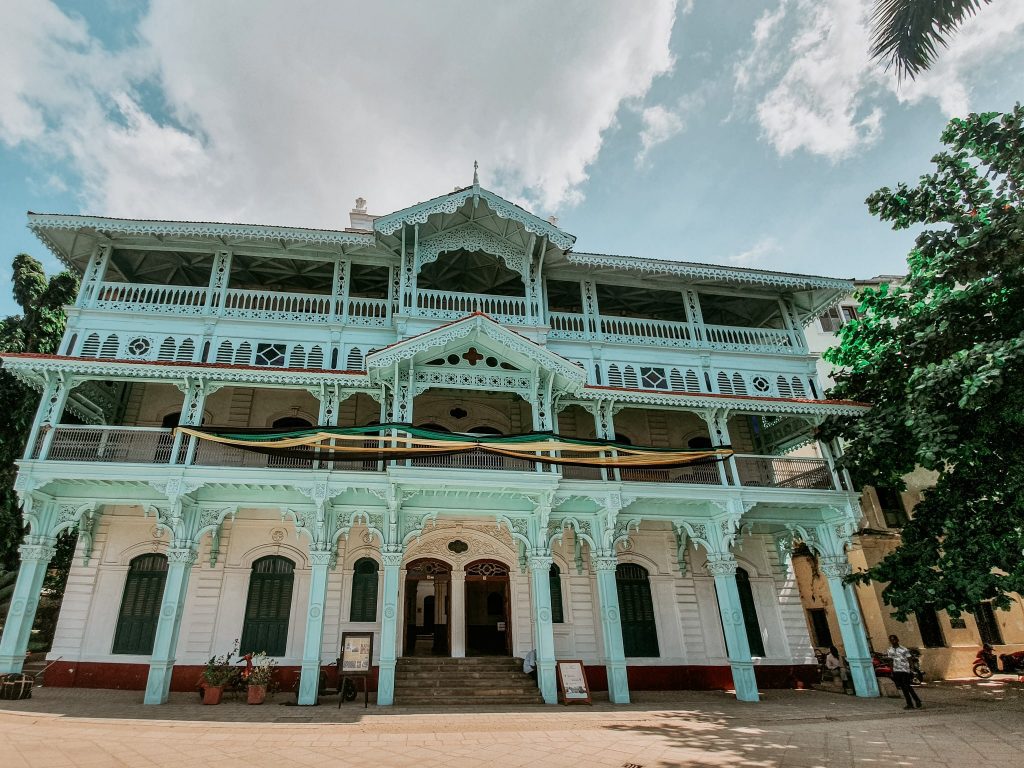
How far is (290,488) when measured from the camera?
13242mm

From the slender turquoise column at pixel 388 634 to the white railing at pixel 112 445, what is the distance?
5924 mm

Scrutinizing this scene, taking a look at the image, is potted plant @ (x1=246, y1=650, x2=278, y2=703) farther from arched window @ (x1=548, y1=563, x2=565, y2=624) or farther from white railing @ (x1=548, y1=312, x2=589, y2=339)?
white railing @ (x1=548, y1=312, x2=589, y2=339)

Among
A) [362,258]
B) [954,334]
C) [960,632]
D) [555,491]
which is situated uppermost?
[362,258]

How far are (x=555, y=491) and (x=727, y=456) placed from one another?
176 inches

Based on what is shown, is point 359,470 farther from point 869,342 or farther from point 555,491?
point 869,342

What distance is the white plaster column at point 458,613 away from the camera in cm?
1524

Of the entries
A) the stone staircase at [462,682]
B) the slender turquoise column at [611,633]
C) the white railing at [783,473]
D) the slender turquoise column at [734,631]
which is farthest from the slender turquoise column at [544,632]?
the white railing at [783,473]

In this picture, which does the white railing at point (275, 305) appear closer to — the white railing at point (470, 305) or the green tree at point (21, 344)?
the white railing at point (470, 305)

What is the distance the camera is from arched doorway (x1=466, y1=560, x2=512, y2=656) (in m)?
16.3

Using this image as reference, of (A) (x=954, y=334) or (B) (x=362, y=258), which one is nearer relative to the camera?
(A) (x=954, y=334)

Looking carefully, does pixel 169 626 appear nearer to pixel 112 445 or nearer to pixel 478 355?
pixel 112 445

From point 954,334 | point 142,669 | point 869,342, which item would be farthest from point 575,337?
point 142,669

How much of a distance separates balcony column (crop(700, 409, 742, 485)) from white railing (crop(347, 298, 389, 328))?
9.31 m

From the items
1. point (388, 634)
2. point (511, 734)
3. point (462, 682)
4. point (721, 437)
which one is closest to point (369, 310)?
point (388, 634)
